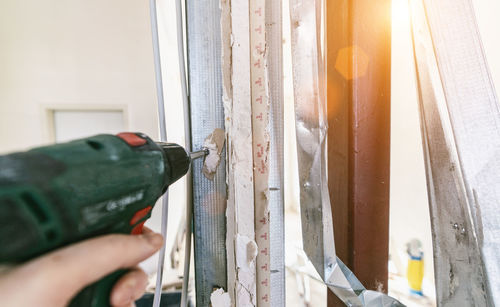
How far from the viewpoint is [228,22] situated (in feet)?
1.00

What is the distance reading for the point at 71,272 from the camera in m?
0.14

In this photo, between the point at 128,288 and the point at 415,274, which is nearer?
the point at 128,288

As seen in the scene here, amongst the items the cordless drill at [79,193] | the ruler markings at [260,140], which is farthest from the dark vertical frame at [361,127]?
the cordless drill at [79,193]

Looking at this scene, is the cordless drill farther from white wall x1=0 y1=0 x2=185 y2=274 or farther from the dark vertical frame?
white wall x1=0 y1=0 x2=185 y2=274

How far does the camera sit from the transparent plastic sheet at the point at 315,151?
0.34 m

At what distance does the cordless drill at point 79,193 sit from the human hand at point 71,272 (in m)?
0.01

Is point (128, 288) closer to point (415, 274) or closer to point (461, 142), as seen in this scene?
point (461, 142)

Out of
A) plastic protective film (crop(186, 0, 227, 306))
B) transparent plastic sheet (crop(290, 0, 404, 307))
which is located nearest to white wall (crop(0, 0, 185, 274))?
plastic protective film (crop(186, 0, 227, 306))

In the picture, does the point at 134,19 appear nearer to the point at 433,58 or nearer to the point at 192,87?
the point at 192,87

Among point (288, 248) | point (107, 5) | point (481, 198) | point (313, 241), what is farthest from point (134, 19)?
point (288, 248)

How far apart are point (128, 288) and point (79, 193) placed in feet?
0.35

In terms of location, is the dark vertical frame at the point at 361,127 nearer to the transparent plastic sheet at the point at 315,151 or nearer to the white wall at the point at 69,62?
the transparent plastic sheet at the point at 315,151

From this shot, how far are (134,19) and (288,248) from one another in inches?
76.3

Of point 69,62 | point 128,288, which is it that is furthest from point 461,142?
point 69,62
